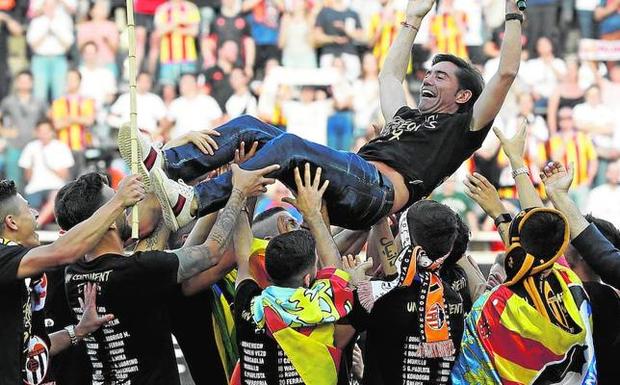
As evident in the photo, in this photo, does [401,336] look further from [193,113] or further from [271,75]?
[271,75]

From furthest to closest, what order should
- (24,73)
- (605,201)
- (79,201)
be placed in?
(24,73) → (605,201) → (79,201)

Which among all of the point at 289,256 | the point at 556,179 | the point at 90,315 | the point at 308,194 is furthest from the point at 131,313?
the point at 556,179

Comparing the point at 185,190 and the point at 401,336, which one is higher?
the point at 185,190

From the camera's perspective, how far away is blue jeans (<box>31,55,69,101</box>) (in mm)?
13008

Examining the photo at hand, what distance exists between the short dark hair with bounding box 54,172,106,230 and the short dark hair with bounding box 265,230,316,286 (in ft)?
2.86

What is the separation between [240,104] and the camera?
42.2ft

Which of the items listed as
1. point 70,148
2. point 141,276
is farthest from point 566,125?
point 141,276

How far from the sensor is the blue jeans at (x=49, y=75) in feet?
42.7

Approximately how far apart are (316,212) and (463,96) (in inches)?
49.0

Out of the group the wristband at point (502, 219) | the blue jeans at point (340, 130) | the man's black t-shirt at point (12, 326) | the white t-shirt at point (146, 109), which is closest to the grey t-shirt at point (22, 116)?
the white t-shirt at point (146, 109)

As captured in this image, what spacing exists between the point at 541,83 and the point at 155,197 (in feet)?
26.4

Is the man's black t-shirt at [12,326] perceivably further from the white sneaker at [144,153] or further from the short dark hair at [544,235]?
the short dark hair at [544,235]

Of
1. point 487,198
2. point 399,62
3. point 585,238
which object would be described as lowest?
point 585,238

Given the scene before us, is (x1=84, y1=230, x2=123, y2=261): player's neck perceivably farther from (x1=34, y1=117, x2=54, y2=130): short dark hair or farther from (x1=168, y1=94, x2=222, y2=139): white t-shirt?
(x1=34, y1=117, x2=54, y2=130): short dark hair
